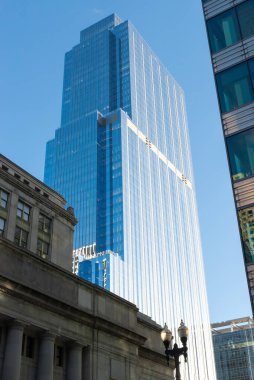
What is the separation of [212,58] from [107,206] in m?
121

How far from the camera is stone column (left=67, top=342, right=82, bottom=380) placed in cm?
3328

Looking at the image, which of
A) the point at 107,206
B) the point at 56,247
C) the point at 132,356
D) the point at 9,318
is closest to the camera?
the point at 9,318

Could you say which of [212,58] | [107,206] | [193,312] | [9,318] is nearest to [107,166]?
[107,206]

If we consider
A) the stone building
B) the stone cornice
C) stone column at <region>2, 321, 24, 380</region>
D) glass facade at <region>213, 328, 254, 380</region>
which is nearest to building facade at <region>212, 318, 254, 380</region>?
glass facade at <region>213, 328, 254, 380</region>

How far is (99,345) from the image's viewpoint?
35.6 metres

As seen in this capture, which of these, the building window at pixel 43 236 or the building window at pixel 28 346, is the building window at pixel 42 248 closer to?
the building window at pixel 43 236

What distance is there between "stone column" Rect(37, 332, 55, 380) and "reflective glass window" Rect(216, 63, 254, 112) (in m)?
20.3

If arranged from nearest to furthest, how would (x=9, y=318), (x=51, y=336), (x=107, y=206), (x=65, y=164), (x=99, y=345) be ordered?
1. (x=9, y=318)
2. (x=51, y=336)
3. (x=99, y=345)
4. (x=107, y=206)
5. (x=65, y=164)

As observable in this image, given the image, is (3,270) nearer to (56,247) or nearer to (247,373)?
(56,247)

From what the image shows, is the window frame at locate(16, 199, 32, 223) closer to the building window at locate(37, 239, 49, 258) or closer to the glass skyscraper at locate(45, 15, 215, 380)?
the building window at locate(37, 239, 49, 258)

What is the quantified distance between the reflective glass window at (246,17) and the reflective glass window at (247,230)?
570 inches

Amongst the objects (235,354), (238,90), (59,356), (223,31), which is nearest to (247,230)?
(238,90)

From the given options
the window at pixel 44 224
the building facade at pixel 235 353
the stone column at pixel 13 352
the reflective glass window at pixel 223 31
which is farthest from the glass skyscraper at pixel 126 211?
the stone column at pixel 13 352

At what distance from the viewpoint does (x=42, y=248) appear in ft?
186
